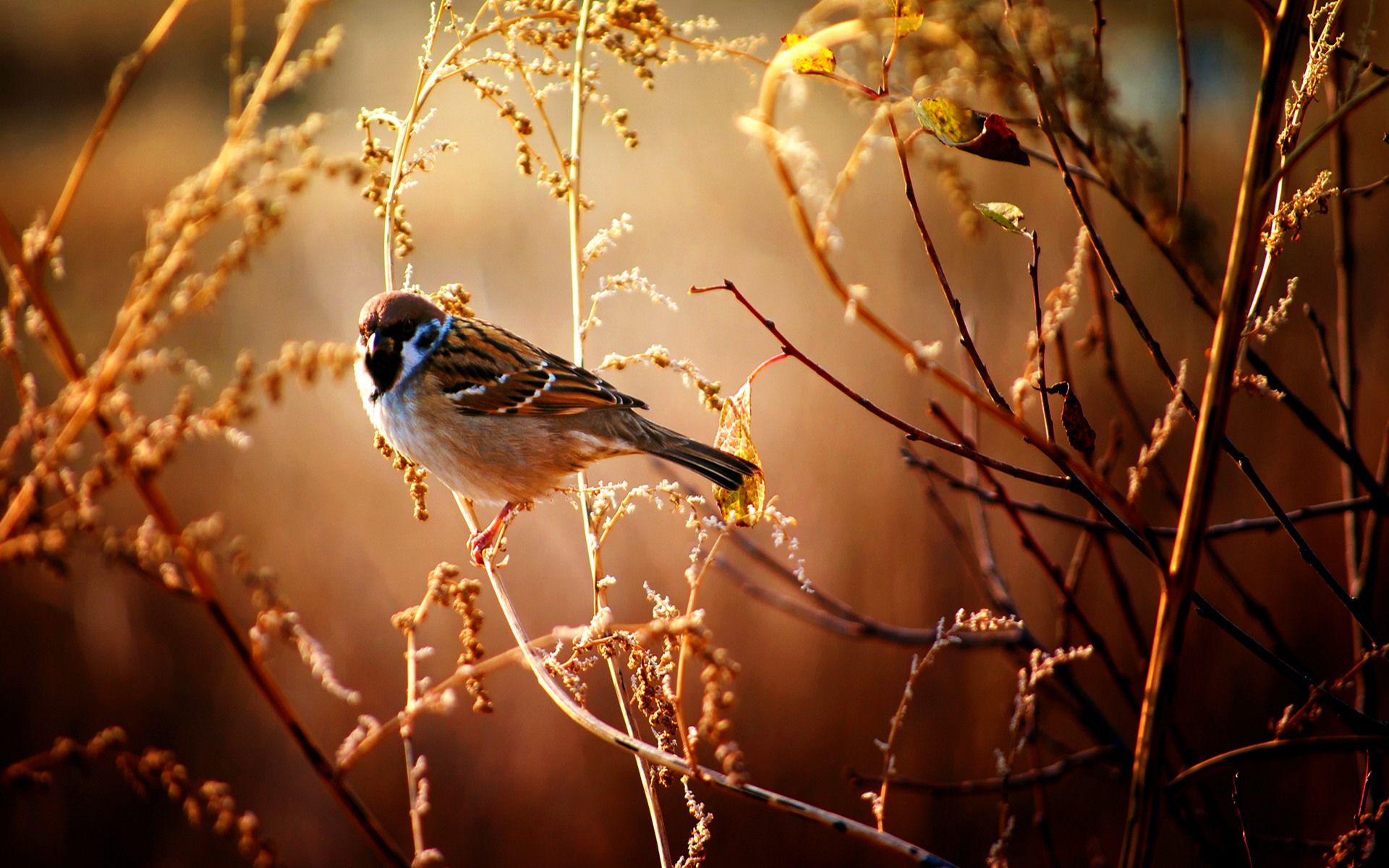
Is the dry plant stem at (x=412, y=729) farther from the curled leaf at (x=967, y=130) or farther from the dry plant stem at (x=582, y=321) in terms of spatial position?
the curled leaf at (x=967, y=130)

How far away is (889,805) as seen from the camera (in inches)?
118

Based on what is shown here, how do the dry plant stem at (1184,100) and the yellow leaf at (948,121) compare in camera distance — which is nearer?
the yellow leaf at (948,121)

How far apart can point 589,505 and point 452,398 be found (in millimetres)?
778

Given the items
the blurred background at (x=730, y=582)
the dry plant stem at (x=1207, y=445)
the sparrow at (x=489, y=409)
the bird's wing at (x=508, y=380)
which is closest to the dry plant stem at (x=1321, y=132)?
the dry plant stem at (x=1207, y=445)

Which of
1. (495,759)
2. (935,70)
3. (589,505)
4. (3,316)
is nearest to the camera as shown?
(3,316)

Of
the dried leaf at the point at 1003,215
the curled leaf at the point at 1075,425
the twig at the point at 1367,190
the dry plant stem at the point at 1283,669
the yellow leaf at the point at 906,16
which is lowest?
the dry plant stem at the point at 1283,669

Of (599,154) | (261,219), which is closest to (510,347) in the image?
(261,219)

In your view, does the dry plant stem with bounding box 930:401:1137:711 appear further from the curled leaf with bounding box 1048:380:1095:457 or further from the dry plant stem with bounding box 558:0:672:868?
the dry plant stem with bounding box 558:0:672:868

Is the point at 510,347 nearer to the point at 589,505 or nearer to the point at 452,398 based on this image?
the point at 452,398

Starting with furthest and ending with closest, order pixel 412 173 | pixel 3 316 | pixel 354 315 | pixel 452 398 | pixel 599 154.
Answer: pixel 599 154, pixel 354 315, pixel 452 398, pixel 412 173, pixel 3 316

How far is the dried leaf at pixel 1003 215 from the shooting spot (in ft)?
2.24

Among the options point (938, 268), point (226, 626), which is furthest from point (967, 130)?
point (226, 626)

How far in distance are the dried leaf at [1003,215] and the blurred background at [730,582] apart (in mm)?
1785

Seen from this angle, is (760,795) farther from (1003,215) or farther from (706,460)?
(706,460)
